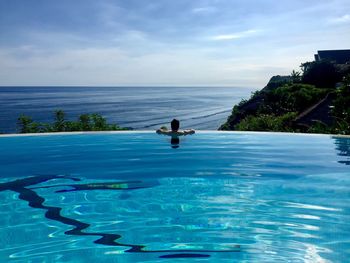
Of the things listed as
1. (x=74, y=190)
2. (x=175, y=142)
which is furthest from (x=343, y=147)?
(x=74, y=190)

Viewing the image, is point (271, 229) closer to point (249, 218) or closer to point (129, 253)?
point (249, 218)

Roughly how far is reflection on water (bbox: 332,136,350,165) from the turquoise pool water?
0.03m

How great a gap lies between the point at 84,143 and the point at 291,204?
7658mm

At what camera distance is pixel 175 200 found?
714 cm

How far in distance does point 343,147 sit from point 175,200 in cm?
659

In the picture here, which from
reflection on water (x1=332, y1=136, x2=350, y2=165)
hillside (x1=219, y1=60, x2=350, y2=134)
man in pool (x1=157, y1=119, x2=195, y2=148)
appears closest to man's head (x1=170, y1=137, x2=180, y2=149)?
man in pool (x1=157, y1=119, x2=195, y2=148)

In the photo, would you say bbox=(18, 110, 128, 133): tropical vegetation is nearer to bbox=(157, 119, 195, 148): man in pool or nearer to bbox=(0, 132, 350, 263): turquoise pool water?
bbox=(0, 132, 350, 263): turquoise pool water

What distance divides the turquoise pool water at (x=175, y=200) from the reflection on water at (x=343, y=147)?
0.03 metres

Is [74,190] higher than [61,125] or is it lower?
lower

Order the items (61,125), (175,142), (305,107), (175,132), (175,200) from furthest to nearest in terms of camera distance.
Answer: (305,107) < (61,125) < (175,132) < (175,142) < (175,200)

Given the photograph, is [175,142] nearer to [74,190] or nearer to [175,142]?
[175,142]

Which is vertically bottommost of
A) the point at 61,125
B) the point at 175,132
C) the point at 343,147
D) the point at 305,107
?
the point at 343,147

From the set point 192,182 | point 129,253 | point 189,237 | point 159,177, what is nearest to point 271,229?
point 189,237

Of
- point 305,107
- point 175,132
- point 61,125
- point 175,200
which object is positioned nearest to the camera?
point 175,200
